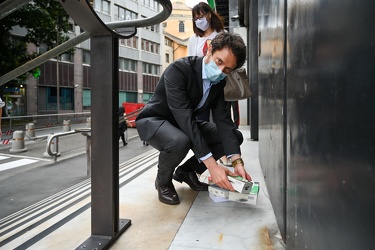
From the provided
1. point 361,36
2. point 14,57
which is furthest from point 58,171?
point 14,57

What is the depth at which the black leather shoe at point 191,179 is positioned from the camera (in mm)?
2672

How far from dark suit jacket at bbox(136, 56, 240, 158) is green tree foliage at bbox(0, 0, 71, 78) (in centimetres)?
1441

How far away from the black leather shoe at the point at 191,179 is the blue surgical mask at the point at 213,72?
2.95ft

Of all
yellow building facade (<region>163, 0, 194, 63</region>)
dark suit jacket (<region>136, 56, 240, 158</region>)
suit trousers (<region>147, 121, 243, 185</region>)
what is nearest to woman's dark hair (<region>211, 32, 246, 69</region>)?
dark suit jacket (<region>136, 56, 240, 158</region>)

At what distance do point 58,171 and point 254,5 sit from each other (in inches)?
194

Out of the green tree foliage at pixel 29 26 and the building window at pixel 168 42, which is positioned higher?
the building window at pixel 168 42

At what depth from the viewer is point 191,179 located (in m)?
2.68

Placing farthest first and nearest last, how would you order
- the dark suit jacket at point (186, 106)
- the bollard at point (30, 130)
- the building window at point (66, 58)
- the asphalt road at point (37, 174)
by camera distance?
the building window at point (66, 58) → the bollard at point (30, 130) → the asphalt road at point (37, 174) → the dark suit jacket at point (186, 106)

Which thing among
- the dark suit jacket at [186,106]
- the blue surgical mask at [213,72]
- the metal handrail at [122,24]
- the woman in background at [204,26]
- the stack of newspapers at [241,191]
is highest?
the woman in background at [204,26]

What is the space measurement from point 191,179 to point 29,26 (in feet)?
50.7

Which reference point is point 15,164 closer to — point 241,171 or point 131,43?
point 241,171

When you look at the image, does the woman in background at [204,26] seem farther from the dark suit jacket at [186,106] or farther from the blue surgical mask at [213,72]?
the blue surgical mask at [213,72]

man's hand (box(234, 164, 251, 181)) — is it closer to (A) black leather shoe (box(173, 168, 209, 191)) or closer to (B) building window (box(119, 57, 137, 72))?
(A) black leather shoe (box(173, 168, 209, 191))

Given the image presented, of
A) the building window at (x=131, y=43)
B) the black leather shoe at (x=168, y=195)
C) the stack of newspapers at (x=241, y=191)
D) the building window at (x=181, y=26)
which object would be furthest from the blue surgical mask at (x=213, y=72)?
the building window at (x=181, y=26)
